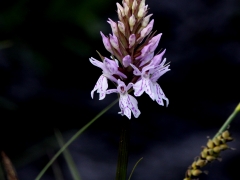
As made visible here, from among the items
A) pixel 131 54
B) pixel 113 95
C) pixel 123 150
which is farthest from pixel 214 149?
pixel 113 95

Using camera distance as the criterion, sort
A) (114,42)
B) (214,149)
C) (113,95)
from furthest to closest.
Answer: (113,95), (114,42), (214,149)

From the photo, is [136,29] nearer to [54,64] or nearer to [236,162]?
[236,162]

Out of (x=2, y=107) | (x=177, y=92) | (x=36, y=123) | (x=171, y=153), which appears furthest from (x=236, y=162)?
(x=2, y=107)

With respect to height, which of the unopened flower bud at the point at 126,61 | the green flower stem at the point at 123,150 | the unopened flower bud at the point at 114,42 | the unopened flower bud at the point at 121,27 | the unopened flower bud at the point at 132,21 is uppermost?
the unopened flower bud at the point at 132,21

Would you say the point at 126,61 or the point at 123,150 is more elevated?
the point at 126,61

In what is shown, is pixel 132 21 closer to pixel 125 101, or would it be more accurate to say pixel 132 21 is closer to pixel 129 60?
pixel 129 60

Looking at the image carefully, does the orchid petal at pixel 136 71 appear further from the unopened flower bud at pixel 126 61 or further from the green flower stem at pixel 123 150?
the green flower stem at pixel 123 150

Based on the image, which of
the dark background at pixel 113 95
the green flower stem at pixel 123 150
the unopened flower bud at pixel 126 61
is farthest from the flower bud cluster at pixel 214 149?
the dark background at pixel 113 95

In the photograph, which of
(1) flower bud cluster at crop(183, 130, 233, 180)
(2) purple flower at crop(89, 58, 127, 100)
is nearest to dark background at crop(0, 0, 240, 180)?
(2) purple flower at crop(89, 58, 127, 100)

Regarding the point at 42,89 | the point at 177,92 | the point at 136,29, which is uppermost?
the point at 177,92
